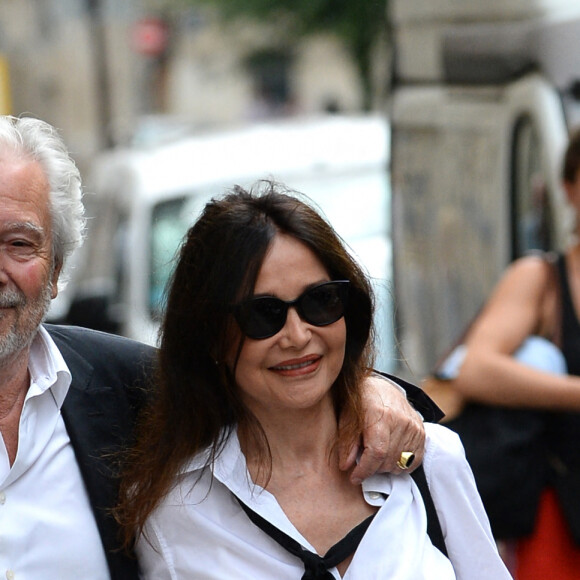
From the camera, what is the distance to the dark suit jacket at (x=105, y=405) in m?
2.68

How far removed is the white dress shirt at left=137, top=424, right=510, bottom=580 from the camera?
8.15 ft

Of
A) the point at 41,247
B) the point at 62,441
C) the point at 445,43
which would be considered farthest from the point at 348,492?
the point at 445,43

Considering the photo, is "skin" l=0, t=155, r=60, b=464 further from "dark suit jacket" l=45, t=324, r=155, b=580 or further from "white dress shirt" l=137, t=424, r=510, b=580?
"white dress shirt" l=137, t=424, r=510, b=580

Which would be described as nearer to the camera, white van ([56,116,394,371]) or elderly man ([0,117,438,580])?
elderly man ([0,117,438,580])

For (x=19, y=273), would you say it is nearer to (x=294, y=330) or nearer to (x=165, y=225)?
(x=294, y=330)

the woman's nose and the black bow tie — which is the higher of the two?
the woman's nose

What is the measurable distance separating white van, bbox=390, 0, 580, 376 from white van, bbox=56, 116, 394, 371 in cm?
88

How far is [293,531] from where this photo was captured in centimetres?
249

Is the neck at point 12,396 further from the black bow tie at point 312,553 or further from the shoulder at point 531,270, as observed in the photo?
the shoulder at point 531,270

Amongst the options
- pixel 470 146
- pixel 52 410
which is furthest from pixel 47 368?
pixel 470 146

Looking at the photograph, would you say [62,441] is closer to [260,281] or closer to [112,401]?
[112,401]

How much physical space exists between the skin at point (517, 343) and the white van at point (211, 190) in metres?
3.44

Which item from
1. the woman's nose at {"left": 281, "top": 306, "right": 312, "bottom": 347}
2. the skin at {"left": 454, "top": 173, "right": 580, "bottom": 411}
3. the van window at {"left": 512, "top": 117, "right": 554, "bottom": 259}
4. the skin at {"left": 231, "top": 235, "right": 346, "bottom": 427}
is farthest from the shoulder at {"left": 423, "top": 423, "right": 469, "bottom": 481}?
the van window at {"left": 512, "top": 117, "right": 554, "bottom": 259}

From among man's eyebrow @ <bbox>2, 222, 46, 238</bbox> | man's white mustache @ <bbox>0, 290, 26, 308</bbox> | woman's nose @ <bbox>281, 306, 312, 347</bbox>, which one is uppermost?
man's eyebrow @ <bbox>2, 222, 46, 238</bbox>
